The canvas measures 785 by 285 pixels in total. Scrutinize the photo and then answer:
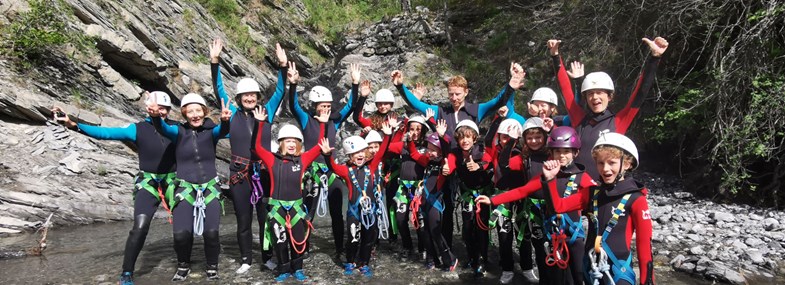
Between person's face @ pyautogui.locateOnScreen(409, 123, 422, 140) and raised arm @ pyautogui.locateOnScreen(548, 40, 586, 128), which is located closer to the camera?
raised arm @ pyautogui.locateOnScreen(548, 40, 586, 128)

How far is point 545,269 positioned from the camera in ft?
17.8

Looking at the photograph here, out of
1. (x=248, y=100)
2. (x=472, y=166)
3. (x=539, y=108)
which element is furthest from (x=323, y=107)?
(x=539, y=108)

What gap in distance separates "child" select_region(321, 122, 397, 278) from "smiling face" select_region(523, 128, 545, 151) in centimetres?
194

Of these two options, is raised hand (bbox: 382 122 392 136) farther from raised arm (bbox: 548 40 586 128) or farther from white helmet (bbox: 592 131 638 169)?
white helmet (bbox: 592 131 638 169)

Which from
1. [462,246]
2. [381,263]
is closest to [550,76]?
[462,246]

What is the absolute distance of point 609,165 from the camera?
3.91 m

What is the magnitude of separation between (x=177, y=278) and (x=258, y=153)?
2.11 meters

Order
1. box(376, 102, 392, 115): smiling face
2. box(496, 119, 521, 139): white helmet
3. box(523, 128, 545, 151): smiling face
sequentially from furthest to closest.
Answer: box(376, 102, 392, 115): smiling face → box(496, 119, 521, 139): white helmet → box(523, 128, 545, 151): smiling face

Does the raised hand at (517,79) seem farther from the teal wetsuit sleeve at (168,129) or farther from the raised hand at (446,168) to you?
the teal wetsuit sleeve at (168,129)

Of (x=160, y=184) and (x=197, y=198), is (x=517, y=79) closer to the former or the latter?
(x=197, y=198)

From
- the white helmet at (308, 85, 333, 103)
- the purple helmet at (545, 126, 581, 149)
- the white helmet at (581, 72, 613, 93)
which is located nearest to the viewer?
the purple helmet at (545, 126, 581, 149)

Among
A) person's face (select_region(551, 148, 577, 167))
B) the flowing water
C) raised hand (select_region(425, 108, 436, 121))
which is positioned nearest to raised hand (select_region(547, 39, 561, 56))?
person's face (select_region(551, 148, 577, 167))

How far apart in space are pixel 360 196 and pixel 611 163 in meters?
3.53

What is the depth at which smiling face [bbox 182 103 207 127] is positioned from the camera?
6191 mm
